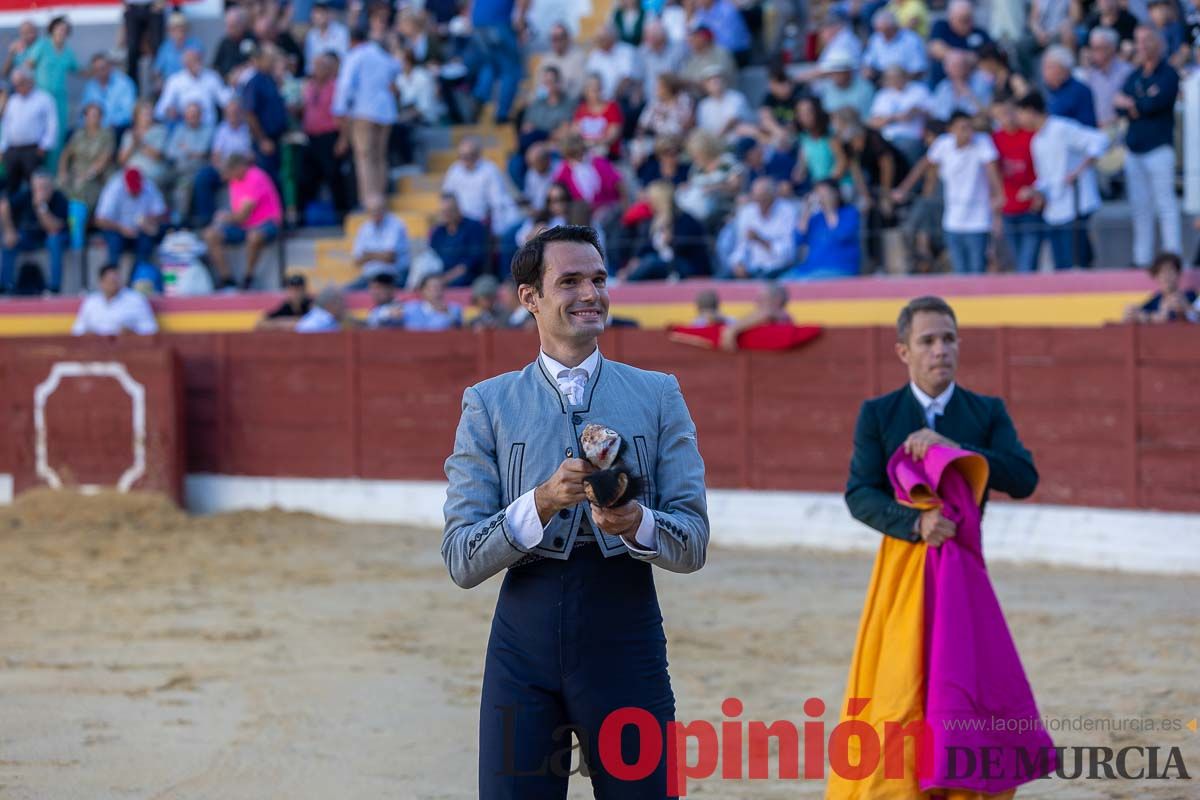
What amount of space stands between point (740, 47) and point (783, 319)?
304 centimetres

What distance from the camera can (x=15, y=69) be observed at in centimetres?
1514

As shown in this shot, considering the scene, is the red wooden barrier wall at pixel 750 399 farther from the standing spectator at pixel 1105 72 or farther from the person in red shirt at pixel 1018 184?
the standing spectator at pixel 1105 72

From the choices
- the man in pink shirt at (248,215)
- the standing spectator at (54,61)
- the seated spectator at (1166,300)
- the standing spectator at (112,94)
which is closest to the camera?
the seated spectator at (1166,300)

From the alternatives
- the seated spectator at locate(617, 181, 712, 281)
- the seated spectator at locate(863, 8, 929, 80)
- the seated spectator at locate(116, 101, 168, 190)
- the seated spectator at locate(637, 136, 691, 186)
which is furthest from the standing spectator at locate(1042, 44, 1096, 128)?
the seated spectator at locate(116, 101, 168, 190)

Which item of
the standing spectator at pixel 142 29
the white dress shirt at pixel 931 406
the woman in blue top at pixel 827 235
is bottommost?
the white dress shirt at pixel 931 406

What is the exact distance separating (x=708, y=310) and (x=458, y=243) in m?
2.32

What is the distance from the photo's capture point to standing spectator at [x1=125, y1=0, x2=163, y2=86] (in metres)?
15.2

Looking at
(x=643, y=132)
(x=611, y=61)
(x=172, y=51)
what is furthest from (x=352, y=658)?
(x=172, y=51)

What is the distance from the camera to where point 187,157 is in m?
14.2

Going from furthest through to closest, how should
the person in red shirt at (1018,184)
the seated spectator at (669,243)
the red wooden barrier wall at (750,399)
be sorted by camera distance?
the seated spectator at (669,243) < the person in red shirt at (1018,184) < the red wooden barrier wall at (750,399)

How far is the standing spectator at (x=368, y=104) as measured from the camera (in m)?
13.2

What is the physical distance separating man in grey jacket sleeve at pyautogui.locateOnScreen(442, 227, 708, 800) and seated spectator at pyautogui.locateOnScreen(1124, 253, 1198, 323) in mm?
6612

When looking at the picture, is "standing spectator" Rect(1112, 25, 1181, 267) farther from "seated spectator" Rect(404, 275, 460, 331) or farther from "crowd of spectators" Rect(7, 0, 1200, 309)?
"seated spectator" Rect(404, 275, 460, 331)

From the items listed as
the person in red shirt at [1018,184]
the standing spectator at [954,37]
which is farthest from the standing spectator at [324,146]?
the person in red shirt at [1018,184]
